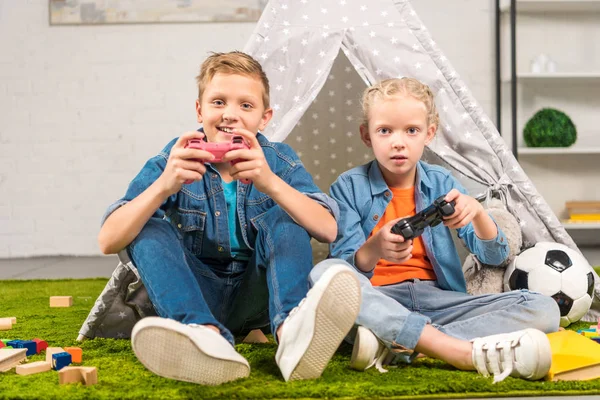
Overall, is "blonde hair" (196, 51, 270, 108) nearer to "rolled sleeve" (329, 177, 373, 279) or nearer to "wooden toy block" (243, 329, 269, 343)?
"rolled sleeve" (329, 177, 373, 279)

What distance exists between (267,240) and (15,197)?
2.98m

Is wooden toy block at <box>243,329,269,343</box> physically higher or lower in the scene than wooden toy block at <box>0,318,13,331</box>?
higher

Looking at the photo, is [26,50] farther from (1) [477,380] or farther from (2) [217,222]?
(1) [477,380]

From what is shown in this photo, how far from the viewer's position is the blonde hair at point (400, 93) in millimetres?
1584

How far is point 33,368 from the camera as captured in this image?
135cm

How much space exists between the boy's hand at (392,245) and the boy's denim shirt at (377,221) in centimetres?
13

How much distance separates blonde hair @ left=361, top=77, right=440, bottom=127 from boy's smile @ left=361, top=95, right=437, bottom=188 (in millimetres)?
13

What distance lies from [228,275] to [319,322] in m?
0.40

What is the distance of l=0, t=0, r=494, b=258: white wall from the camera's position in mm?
3947

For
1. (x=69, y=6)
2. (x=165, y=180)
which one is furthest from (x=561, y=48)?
(x=165, y=180)

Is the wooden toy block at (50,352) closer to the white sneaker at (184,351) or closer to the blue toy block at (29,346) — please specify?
the blue toy block at (29,346)

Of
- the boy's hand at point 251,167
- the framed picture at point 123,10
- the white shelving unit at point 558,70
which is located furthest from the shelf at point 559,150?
the boy's hand at point 251,167

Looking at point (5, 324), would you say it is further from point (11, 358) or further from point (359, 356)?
point (359, 356)

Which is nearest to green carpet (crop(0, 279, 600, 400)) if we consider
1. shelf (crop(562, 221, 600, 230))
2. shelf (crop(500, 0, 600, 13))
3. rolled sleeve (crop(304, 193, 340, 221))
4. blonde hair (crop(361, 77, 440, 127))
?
rolled sleeve (crop(304, 193, 340, 221))
